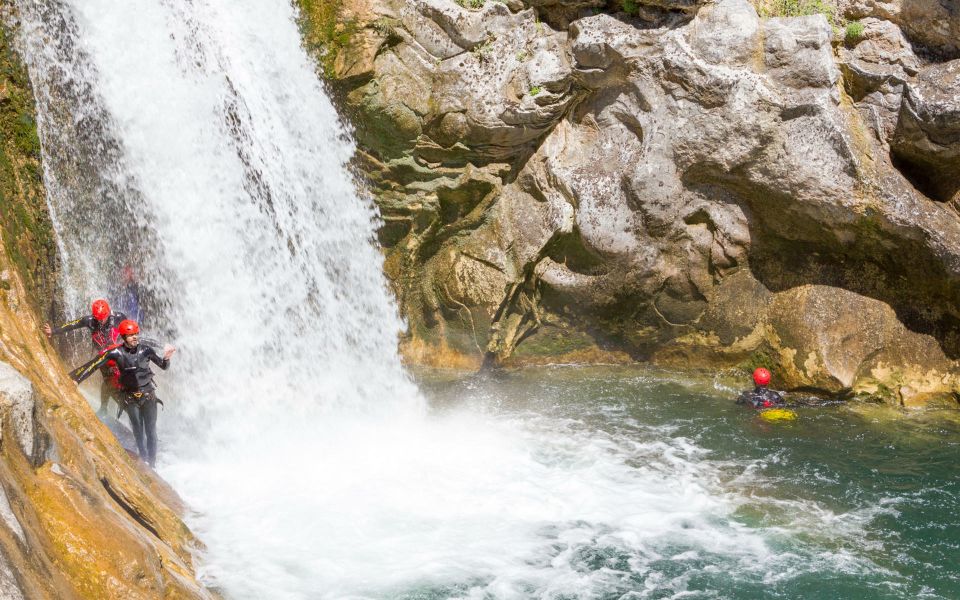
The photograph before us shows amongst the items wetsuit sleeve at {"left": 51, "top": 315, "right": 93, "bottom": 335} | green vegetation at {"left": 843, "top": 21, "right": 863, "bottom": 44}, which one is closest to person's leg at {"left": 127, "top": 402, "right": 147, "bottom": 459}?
wetsuit sleeve at {"left": 51, "top": 315, "right": 93, "bottom": 335}

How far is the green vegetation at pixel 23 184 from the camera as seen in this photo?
7883 millimetres

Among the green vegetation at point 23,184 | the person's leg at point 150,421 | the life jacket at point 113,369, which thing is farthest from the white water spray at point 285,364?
the life jacket at point 113,369

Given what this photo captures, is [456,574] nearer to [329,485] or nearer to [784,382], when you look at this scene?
[329,485]

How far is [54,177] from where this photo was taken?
934cm


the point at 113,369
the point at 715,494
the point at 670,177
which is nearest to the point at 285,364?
the point at 113,369

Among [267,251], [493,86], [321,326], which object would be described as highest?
[493,86]

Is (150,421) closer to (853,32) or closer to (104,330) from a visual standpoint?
(104,330)

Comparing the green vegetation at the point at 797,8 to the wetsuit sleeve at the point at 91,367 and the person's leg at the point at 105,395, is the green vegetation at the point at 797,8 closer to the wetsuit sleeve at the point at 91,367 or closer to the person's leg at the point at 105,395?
the wetsuit sleeve at the point at 91,367

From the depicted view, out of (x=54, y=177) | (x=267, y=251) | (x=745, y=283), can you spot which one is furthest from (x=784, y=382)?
(x=54, y=177)

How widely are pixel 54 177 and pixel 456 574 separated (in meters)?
6.37

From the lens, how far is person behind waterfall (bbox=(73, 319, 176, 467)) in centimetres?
841

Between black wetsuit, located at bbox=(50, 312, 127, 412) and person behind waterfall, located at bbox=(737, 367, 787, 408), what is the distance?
8.08 metres

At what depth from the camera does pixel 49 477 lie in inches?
207

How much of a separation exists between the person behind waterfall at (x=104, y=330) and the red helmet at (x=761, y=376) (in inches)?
321
